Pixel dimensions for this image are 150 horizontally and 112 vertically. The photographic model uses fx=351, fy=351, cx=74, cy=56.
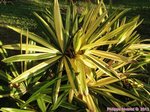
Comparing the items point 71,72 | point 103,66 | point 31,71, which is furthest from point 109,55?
point 31,71

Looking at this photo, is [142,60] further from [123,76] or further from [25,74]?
[25,74]

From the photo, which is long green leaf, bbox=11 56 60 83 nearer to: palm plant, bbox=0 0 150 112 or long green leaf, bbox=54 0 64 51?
palm plant, bbox=0 0 150 112

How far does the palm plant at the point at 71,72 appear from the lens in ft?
12.0

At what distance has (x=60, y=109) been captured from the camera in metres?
3.87

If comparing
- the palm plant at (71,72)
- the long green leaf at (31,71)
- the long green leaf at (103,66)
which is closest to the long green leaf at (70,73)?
the palm plant at (71,72)

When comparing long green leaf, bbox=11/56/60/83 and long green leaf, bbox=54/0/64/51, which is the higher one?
long green leaf, bbox=54/0/64/51

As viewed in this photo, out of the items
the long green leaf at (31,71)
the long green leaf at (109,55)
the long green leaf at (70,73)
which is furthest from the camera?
the long green leaf at (109,55)

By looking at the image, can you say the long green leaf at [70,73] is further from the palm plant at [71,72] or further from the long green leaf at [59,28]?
the long green leaf at [59,28]

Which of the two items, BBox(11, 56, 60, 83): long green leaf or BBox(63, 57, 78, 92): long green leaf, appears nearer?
BBox(63, 57, 78, 92): long green leaf

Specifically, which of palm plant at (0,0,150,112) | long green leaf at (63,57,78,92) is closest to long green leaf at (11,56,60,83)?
palm plant at (0,0,150,112)

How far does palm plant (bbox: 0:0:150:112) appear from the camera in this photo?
3650mm

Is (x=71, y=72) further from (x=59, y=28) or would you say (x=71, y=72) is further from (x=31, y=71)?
(x=59, y=28)

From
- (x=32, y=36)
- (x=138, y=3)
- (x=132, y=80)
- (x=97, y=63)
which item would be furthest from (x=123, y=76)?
(x=138, y=3)

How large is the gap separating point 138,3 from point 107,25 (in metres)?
8.04
